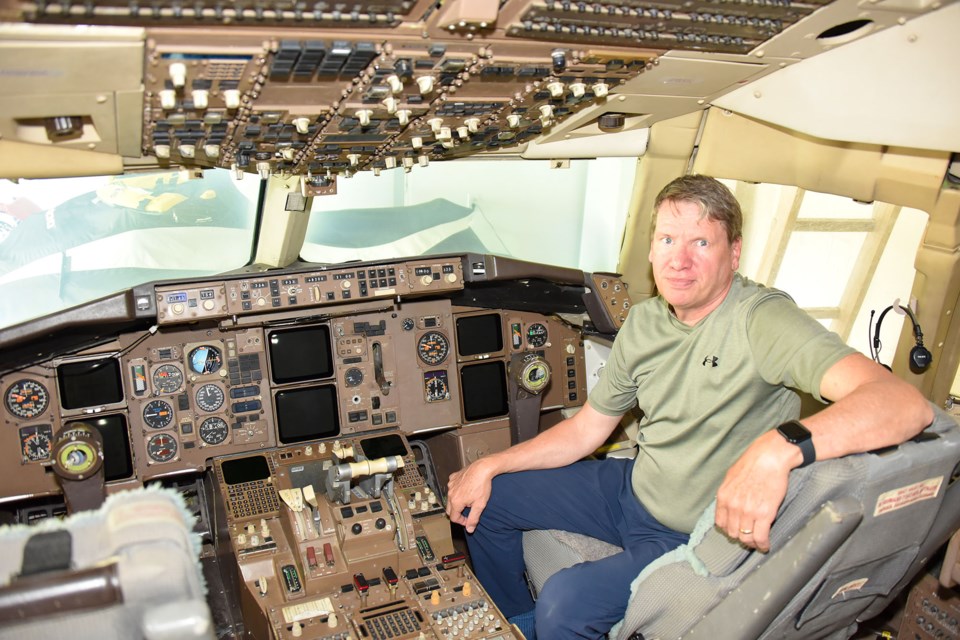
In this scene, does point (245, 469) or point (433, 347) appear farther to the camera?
point (433, 347)

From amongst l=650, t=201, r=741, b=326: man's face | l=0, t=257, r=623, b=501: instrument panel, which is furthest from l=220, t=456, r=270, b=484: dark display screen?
l=650, t=201, r=741, b=326: man's face

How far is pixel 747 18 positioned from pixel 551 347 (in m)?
2.51

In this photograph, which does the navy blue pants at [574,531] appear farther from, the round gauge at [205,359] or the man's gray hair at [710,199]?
the round gauge at [205,359]

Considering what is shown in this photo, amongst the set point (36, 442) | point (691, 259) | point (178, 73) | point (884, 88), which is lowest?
point (36, 442)

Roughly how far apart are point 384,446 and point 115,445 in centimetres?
123

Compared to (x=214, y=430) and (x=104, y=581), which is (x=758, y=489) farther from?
(x=214, y=430)

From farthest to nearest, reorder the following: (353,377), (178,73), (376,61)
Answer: (353,377) → (376,61) → (178,73)

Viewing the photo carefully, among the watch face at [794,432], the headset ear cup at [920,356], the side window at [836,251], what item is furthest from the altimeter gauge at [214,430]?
the side window at [836,251]

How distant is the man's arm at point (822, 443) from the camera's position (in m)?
1.87

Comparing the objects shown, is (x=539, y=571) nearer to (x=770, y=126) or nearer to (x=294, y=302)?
(x=294, y=302)

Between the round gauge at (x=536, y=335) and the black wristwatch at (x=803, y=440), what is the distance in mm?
2755

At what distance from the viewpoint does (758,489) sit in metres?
1.88

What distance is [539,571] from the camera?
9.14ft

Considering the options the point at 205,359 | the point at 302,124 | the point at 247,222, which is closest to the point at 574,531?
the point at 302,124
